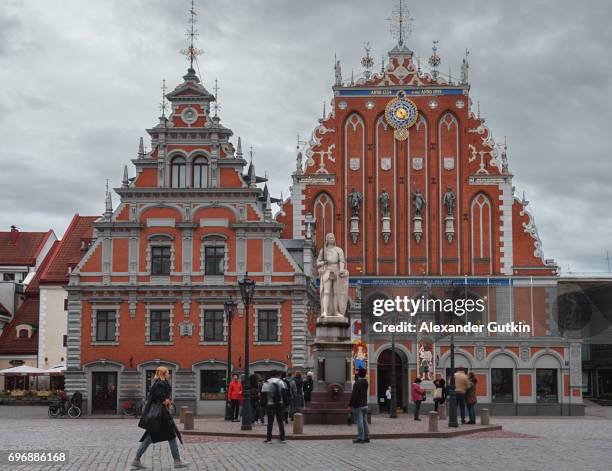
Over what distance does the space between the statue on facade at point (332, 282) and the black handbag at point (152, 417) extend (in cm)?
1414

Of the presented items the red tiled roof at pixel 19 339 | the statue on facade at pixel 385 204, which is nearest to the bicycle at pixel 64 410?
the statue on facade at pixel 385 204

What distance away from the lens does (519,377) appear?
5150 cm

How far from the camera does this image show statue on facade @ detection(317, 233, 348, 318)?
104 feet

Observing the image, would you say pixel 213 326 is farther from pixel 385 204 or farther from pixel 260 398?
pixel 260 398

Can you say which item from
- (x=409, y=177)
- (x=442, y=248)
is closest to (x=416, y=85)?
(x=409, y=177)

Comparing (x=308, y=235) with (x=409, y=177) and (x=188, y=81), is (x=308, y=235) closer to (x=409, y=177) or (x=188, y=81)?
(x=409, y=177)

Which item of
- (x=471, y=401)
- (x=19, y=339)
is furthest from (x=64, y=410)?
(x=19, y=339)

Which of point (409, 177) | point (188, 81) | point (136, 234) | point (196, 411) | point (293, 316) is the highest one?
point (188, 81)

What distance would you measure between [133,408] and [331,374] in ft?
59.9

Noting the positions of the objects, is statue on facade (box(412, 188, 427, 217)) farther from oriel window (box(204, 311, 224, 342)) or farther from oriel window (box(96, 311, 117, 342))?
oriel window (box(96, 311, 117, 342))

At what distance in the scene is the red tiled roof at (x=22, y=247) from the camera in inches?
2953

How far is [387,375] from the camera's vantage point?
5291 cm

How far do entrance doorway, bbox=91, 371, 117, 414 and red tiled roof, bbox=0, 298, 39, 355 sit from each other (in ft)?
66.2

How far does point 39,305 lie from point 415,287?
27.7 meters
